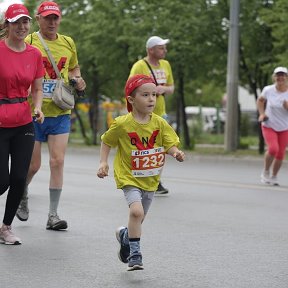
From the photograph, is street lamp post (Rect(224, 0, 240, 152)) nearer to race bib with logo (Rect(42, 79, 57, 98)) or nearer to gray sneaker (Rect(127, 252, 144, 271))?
race bib with logo (Rect(42, 79, 57, 98))

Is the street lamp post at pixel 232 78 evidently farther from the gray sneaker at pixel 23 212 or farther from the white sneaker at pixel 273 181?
the gray sneaker at pixel 23 212

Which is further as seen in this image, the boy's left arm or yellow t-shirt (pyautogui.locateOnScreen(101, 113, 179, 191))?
yellow t-shirt (pyautogui.locateOnScreen(101, 113, 179, 191))

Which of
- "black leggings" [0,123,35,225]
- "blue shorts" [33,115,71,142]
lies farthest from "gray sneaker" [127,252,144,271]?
"blue shorts" [33,115,71,142]

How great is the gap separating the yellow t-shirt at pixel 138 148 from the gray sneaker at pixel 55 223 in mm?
1852

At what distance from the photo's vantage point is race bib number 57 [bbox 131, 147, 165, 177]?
6805 millimetres

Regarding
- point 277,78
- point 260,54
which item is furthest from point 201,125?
point 277,78

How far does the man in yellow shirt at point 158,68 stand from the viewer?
11.7m

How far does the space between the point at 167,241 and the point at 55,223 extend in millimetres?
1145

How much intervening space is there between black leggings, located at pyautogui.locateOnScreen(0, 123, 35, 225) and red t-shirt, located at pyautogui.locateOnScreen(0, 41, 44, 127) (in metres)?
0.08

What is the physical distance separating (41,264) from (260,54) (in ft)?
63.3

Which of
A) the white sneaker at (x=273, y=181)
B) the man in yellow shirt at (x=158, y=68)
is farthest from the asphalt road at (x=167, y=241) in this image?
the man in yellow shirt at (x=158, y=68)

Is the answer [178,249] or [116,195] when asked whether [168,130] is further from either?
[116,195]

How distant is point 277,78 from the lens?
45.8 feet

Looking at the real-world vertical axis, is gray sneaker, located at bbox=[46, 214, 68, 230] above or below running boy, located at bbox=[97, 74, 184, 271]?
below
